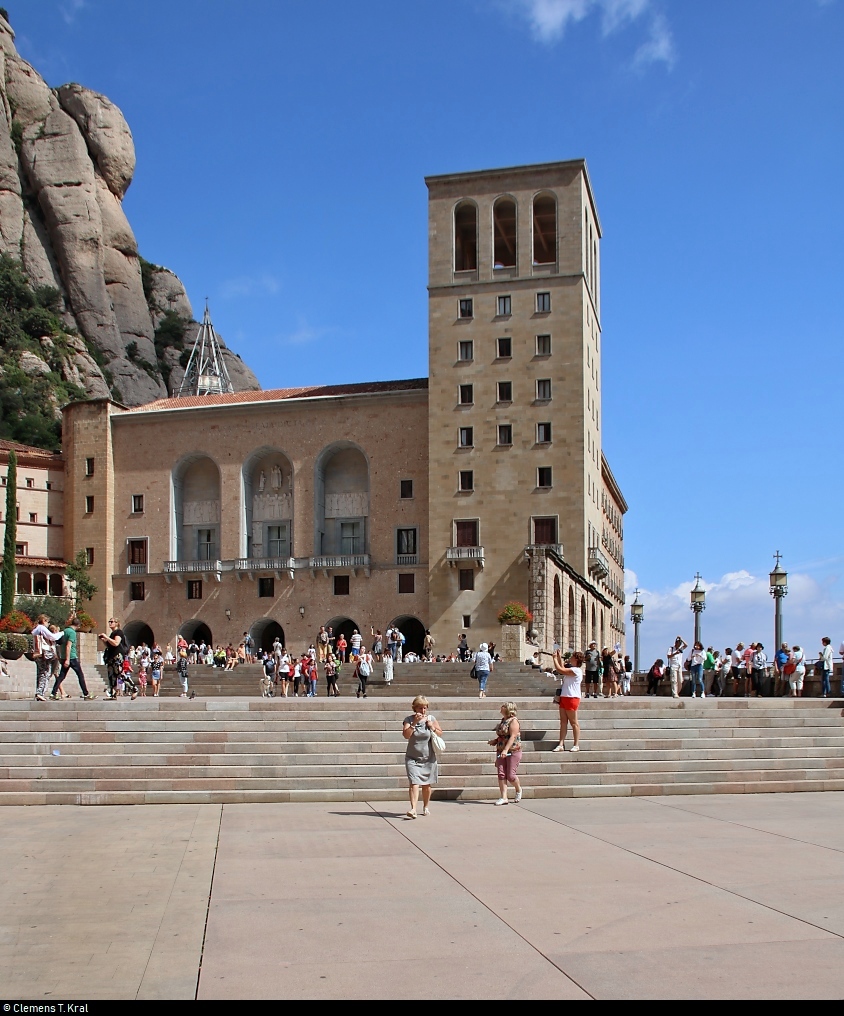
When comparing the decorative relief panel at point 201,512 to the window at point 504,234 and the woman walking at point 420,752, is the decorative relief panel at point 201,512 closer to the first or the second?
the window at point 504,234

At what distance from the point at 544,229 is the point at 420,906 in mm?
50967

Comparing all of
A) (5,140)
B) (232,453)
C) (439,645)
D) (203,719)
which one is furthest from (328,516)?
(5,140)

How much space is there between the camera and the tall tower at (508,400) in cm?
4912

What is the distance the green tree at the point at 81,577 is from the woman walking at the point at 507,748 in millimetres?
43222

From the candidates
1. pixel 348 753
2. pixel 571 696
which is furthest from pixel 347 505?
pixel 571 696

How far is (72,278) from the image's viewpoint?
90125mm

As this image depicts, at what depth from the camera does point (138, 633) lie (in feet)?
182

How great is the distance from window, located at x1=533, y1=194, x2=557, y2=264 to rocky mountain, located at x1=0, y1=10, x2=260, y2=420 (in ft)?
141

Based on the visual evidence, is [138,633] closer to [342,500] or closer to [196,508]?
[196,508]

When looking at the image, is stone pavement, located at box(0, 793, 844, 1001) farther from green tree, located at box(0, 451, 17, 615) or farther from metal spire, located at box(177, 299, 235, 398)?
metal spire, located at box(177, 299, 235, 398)

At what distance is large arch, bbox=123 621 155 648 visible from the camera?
180 ft

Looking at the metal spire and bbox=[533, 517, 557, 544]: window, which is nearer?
bbox=[533, 517, 557, 544]: window

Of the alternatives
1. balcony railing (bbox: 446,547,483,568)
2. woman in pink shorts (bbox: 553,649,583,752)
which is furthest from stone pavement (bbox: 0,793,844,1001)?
balcony railing (bbox: 446,547,483,568)

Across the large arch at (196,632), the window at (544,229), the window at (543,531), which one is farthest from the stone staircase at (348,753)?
the window at (544,229)
